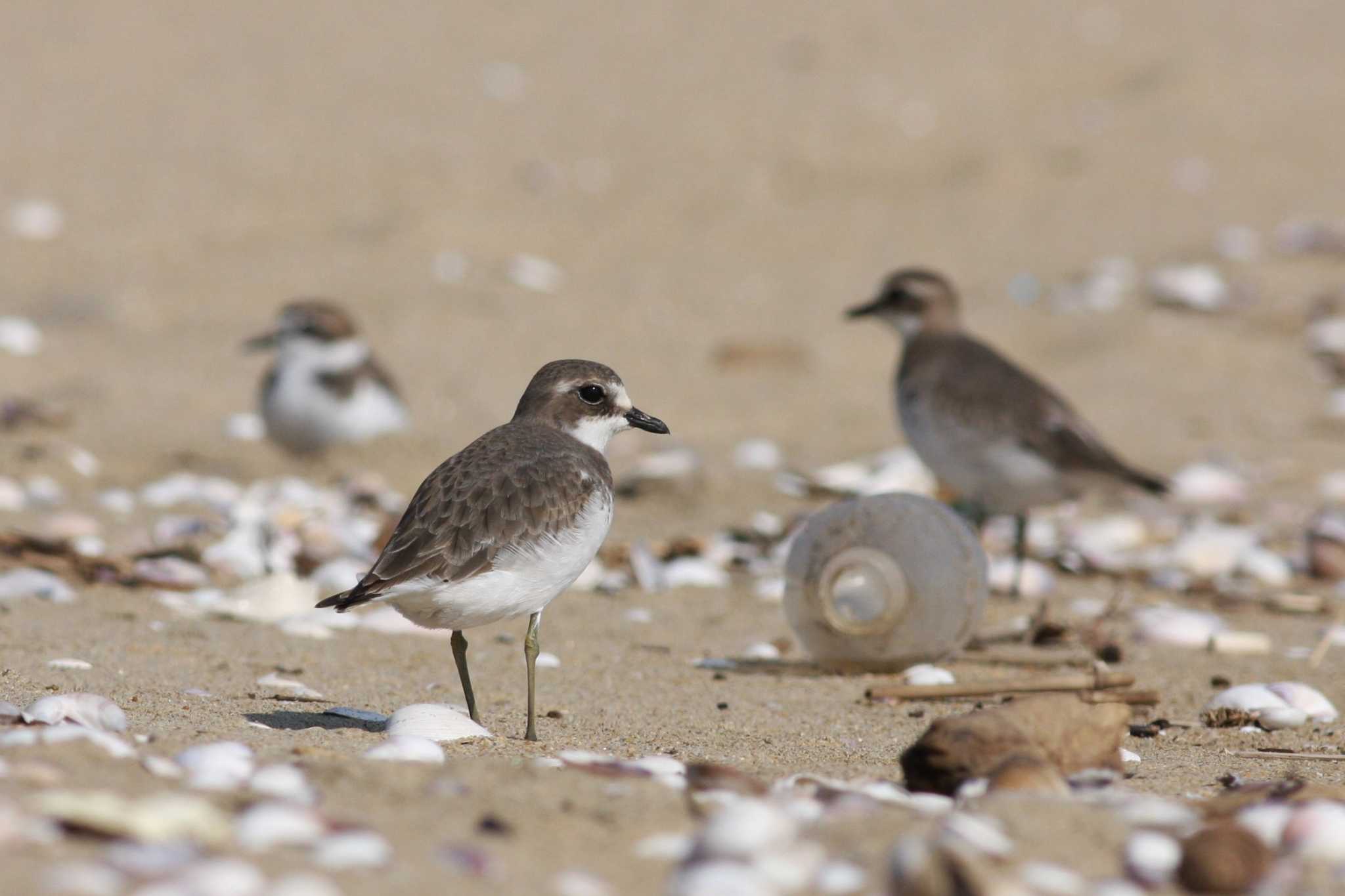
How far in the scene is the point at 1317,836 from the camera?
9.71 ft

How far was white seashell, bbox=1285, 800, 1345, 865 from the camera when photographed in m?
2.94

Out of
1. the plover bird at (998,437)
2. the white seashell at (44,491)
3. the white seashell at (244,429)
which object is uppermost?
the white seashell at (244,429)

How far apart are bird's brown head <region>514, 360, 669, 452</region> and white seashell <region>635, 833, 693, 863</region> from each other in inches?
83.0

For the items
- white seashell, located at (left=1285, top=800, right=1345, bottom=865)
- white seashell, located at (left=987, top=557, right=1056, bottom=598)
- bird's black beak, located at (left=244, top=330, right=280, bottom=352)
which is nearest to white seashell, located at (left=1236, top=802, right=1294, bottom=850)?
white seashell, located at (left=1285, top=800, right=1345, bottom=865)

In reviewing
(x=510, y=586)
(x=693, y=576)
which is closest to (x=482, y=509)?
(x=510, y=586)

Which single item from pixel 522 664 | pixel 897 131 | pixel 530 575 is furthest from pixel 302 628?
pixel 897 131

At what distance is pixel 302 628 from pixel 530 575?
177 cm

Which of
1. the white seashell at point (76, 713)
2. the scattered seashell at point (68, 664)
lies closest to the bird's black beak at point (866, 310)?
the scattered seashell at point (68, 664)

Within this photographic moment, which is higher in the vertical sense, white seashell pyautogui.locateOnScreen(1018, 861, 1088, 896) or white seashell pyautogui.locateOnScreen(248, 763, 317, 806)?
white seashell pyautogui.locateOnScreen(248, 763, 317, 806)

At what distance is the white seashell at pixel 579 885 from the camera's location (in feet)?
8.59

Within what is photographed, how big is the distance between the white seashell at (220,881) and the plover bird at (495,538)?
152 cm

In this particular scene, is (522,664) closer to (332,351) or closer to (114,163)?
(332,351)

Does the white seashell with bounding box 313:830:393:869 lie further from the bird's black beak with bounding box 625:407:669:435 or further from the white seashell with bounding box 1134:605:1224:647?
the white seashell with bounding box 1134:605:1224:647

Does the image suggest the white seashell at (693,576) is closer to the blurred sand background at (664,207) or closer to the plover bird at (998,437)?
the blurred sand background at (664,207)
